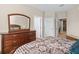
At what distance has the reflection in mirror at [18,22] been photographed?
7.58ft

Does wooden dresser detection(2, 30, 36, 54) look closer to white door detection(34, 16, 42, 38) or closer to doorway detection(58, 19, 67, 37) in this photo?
white door detection(34, 16, 42, 38)

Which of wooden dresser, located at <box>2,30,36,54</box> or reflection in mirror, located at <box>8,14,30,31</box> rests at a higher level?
reflection in mirror, located at <box>8,14,30,31</box>

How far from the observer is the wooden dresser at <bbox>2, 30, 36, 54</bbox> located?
2.26 meters

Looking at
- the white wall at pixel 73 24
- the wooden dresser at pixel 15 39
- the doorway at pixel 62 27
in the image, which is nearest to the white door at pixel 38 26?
the wooden dresser at pixel 15 39

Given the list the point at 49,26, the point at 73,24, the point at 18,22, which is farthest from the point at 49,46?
the point at 18,22

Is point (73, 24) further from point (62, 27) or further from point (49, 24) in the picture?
point (49, 24)

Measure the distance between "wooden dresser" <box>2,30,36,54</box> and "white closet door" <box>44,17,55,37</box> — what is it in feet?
0.86

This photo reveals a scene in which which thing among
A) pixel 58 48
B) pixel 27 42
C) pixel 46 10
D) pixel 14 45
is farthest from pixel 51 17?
pixel 14 45

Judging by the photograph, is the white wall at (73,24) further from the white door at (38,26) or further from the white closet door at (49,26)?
the white door at (38,26)

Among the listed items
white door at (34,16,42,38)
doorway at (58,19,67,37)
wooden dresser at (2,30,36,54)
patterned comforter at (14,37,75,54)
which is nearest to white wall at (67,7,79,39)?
doorway at (58,19,67,37)

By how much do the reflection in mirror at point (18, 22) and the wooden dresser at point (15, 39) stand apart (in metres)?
0.10

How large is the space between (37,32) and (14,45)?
550 mm

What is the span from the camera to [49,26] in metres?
2.00
